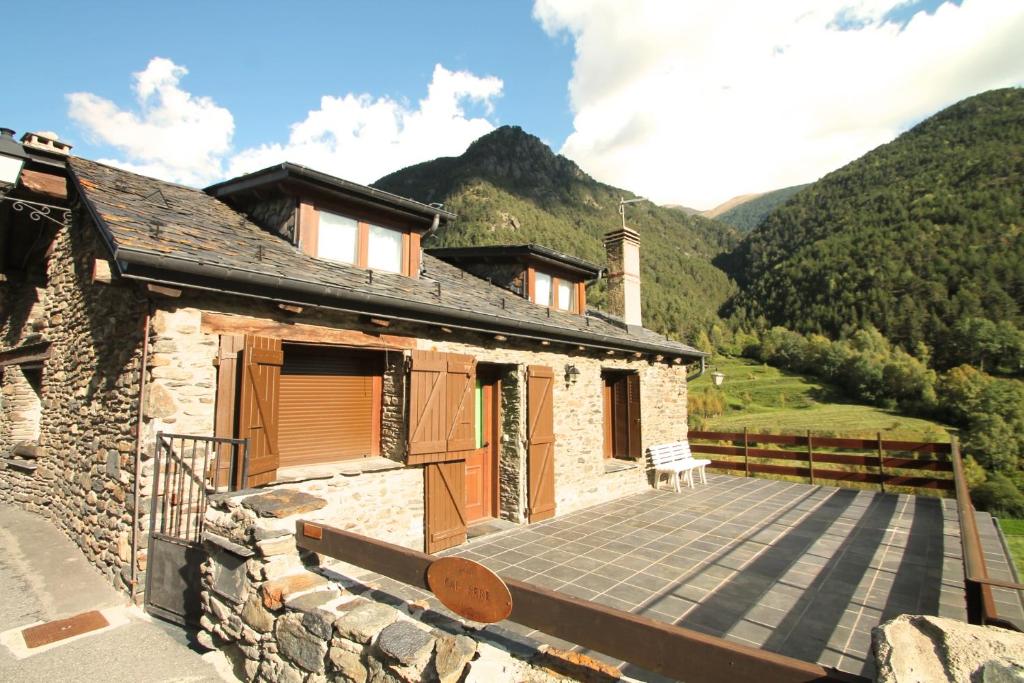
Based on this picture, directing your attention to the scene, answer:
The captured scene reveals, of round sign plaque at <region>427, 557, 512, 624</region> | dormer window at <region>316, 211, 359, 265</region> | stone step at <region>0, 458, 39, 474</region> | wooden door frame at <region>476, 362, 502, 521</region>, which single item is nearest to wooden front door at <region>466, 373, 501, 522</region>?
wooden door frame at <region>476, 362, 502, 521</region>

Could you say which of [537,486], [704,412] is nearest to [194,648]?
[537,486]

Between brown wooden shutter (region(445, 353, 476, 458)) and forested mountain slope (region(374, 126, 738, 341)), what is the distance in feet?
98.9

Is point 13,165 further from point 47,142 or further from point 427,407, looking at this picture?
point 427,407

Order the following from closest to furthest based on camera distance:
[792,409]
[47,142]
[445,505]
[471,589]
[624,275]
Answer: [471,589]
[445,505]
[47,142]
[624,275]
[792,409]

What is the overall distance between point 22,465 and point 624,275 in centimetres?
1137

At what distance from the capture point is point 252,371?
4.87m

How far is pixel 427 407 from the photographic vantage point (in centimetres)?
641

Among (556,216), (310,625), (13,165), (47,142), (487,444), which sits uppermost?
(556,216)

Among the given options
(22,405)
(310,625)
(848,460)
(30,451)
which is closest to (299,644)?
(310,625)

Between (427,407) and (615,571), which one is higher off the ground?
(427,407)

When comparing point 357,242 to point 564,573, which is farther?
point 357,242

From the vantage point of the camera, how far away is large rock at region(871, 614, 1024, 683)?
4.85 ft

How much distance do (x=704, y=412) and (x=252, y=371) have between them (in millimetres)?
40155

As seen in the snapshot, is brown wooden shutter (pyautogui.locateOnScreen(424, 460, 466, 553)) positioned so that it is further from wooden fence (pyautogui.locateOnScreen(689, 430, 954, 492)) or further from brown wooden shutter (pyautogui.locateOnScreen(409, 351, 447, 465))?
wooden fence (pyautogui.locateOnScreen(689, 430, 954, 492))
